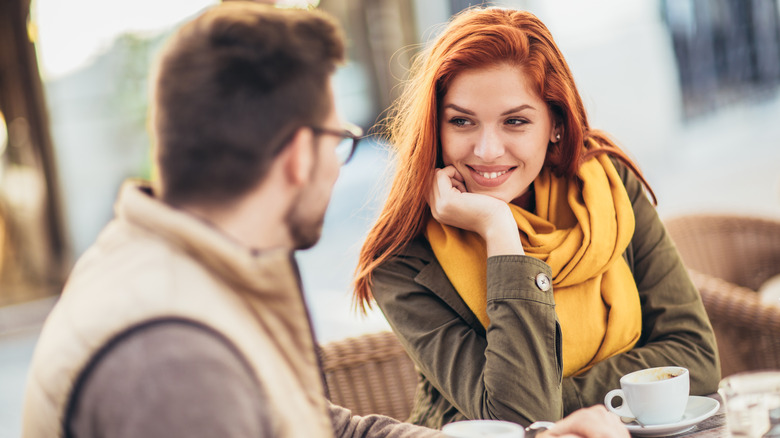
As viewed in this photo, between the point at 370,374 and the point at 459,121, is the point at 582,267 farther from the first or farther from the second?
the point at 370,374

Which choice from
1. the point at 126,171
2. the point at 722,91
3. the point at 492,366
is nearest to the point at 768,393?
the point at 492,366

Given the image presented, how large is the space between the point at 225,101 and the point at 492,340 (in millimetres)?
808

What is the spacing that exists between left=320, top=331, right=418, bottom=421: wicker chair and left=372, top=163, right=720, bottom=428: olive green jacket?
249mm

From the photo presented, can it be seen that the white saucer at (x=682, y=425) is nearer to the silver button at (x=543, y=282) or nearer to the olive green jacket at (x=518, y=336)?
the olive green jacket at (x=518, y=336)

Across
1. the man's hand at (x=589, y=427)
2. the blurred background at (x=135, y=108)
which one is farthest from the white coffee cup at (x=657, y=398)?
the blurred background at (x=135, y=108)

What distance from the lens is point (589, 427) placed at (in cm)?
112

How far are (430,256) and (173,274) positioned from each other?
925mm

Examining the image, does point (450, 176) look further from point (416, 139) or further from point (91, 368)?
point (91, 368)

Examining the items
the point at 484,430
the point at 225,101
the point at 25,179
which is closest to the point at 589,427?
the point at 484,430

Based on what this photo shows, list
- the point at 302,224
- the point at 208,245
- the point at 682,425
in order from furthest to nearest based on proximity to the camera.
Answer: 1. the point at 682,425
2. the point at 302,224
3. the point at 208,245

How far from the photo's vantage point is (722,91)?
883 cm

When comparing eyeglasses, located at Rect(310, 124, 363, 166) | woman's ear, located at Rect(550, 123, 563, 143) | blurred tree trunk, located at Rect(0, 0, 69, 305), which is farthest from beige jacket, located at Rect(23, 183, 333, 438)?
blurred tree trunk, located at Rect(0, 0, 69, 305)

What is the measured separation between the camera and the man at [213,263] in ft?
2.52

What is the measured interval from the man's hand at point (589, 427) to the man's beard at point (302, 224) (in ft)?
1.57
